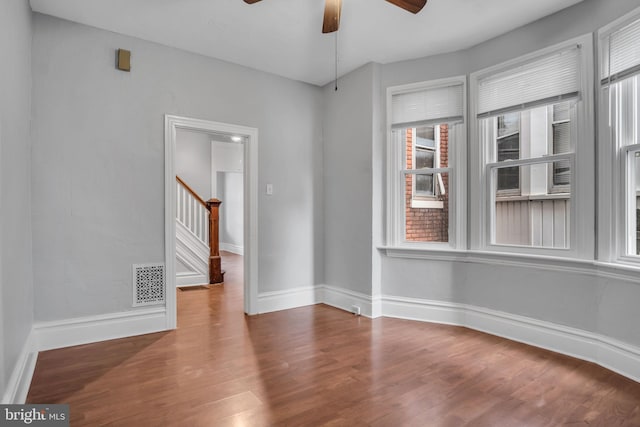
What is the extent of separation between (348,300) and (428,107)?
234 cm

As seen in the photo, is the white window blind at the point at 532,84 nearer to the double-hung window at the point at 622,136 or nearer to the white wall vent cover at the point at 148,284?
the double-hung window at the point at 622,136

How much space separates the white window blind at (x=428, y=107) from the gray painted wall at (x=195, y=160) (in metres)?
6.53

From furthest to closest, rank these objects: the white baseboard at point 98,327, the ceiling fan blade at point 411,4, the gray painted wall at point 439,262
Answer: the white baseboard at point 98,327 → the gray painted wall at point 439,262 → the ceiling fan blade at point 411,4

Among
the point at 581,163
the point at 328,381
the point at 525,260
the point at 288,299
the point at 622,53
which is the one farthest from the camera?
the point at 288,299

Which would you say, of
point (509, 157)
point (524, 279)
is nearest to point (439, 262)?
point (524, 279)

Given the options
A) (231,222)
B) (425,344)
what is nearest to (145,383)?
(425,344)

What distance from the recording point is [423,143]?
3941 millimetres

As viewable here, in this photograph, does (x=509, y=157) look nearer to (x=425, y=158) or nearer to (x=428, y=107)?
(x=425, y=158)

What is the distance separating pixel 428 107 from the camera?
3.78m

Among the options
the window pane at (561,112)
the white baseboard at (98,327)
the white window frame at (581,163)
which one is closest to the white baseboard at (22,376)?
the white baseboard at (98,327)

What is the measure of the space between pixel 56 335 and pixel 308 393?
88.9 inches

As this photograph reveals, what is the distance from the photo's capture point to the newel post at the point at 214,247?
5.84 m

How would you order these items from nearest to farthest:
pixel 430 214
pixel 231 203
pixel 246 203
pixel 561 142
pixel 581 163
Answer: pixel 581 163 < pixel 561 142 < pixel 430 214 < pixel 246 203 < pixel 231 203

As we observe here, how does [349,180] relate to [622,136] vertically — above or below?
below
